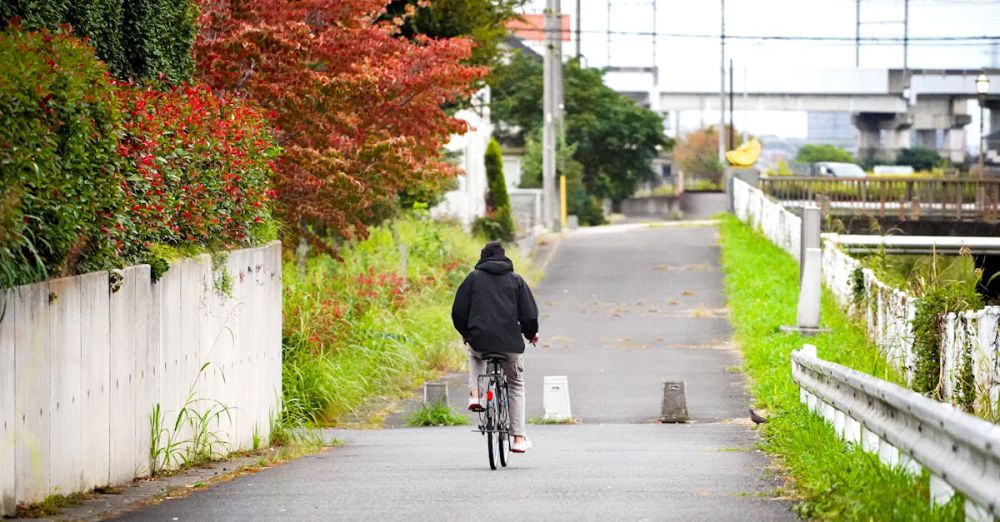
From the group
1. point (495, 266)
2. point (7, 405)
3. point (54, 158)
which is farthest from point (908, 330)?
point (7, 405)

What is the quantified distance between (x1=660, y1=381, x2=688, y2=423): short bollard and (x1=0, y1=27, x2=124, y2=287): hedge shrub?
835 centimetres

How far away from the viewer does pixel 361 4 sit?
1898 centimetres

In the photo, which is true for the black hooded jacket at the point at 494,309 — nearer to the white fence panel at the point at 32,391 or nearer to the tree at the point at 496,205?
the white fence panel at the point at 32,391

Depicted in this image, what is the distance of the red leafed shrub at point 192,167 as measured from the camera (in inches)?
420

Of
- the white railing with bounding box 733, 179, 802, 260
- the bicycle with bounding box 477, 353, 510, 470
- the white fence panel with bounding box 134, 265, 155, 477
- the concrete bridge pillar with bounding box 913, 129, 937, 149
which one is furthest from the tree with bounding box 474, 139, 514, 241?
the concrete bridge pillar with bounding box 913, 129, 937, 149

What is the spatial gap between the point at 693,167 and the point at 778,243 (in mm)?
88031

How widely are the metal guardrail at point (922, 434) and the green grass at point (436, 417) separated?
649 centimetres

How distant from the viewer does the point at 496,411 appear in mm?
11930

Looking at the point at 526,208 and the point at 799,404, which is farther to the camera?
the point at 526,208

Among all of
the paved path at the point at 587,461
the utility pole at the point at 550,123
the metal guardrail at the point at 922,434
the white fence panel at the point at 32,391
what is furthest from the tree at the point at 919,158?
the white fence panel at the point at 32,391

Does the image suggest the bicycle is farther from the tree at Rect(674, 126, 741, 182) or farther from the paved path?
the tree at Rect(674, 126, 741, 182)

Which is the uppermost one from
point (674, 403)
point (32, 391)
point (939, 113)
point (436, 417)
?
point (939, 113)

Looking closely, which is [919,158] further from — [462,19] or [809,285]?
Result: [809,285]

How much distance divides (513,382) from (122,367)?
3.35m
